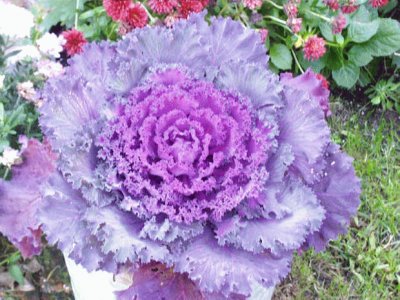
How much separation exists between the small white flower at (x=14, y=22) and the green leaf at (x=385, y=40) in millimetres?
1382

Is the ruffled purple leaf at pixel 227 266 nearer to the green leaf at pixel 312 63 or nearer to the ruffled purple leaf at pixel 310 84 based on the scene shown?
the ruffled purple leaf at pixel 310 84

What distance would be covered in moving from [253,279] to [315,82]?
66 centimetres

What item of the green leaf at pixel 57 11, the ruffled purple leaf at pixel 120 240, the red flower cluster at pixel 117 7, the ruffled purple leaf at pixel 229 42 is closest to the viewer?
the ruffled purple leaf at pixel 120 240

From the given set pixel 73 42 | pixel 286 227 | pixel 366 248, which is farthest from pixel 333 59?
pixel 286 227

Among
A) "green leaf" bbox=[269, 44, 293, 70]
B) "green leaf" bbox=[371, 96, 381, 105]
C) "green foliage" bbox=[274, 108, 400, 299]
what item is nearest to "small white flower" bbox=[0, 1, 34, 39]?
"green leaf" bbox=[269, 44, 293, 70]

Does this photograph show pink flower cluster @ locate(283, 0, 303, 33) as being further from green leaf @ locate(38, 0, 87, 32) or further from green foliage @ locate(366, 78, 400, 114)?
green leaf @ locate(38, 0, 87, 32)

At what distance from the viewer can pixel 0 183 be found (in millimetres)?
1612

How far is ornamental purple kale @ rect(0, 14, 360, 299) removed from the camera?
1.38 meters

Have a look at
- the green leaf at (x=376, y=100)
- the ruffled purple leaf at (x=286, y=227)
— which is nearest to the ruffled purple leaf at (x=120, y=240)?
the ruffled purple leaf at (x=286, y=227)

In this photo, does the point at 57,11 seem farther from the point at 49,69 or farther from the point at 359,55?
the point at 359,55

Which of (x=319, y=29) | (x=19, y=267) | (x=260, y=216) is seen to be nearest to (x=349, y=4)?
(x=319, y=29)

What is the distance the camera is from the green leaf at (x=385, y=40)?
2.60m

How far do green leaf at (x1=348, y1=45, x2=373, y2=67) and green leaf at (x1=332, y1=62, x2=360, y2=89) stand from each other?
0.07ft

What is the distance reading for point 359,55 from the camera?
2.65 meters
